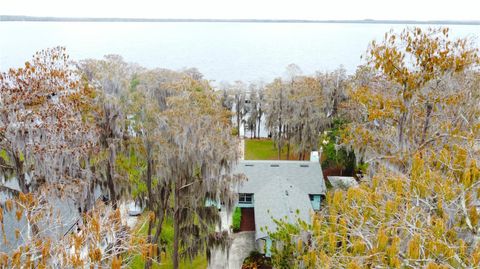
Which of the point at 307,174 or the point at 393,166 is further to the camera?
the point at 307,174

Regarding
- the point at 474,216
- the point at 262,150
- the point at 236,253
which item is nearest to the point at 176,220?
the point at 236,253

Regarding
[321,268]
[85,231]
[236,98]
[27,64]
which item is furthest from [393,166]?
[236,98]

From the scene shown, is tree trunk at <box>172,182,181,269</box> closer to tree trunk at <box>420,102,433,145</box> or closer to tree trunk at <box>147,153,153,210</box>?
tree trunk at <box>147,153,153,210</box>

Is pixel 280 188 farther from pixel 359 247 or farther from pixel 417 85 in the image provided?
pixel 359 247

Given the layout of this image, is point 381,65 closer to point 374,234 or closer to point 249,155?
point 374,234

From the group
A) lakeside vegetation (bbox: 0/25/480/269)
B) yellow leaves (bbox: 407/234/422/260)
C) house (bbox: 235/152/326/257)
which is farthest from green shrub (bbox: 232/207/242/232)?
yellow leaves (bbox: 407/234/422/260)

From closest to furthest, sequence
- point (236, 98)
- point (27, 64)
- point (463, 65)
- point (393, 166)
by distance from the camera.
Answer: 1. point (27, 64)
2. point (463, 65)
3. point (393, 166)
4. point (236, 98)

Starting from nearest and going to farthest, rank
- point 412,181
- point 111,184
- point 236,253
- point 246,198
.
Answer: point 412,181, point 111,184, point 236,253, point 246,198
